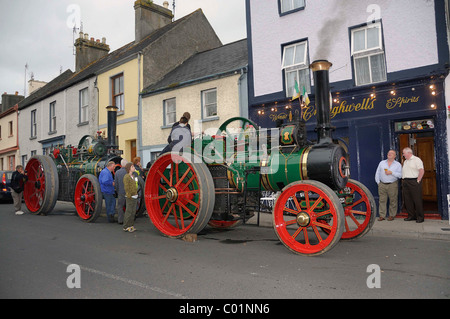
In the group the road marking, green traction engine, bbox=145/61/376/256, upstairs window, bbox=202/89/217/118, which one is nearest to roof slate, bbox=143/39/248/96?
upstairs window, bbox=202/89/217/118

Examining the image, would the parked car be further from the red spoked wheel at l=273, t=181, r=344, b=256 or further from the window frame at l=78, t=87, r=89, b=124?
the red spoked wheel at l=273, t=181, r=344, b=256

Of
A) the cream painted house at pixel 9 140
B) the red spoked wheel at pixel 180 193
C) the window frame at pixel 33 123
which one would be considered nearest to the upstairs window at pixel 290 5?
the red spoked wheel at pixel 180 193

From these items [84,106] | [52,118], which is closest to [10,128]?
[52,118]

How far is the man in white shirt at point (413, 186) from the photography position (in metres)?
7.77

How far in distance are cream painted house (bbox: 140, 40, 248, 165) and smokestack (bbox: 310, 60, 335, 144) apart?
5861mm

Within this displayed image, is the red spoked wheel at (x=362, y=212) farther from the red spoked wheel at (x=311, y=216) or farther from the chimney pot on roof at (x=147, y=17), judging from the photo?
the chimney pot on roof at (x=147, y=17)

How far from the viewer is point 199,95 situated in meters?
12.6

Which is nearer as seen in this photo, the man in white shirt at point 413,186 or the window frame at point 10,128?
the man in white shirt at point 413,186

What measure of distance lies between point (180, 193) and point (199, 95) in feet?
23.5

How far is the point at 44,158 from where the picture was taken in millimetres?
9273

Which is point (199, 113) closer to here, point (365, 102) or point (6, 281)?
point (365, 102)

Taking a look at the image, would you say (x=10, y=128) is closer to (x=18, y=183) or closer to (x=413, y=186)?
(x=18, y=183)

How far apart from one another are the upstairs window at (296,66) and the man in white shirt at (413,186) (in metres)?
3.51
